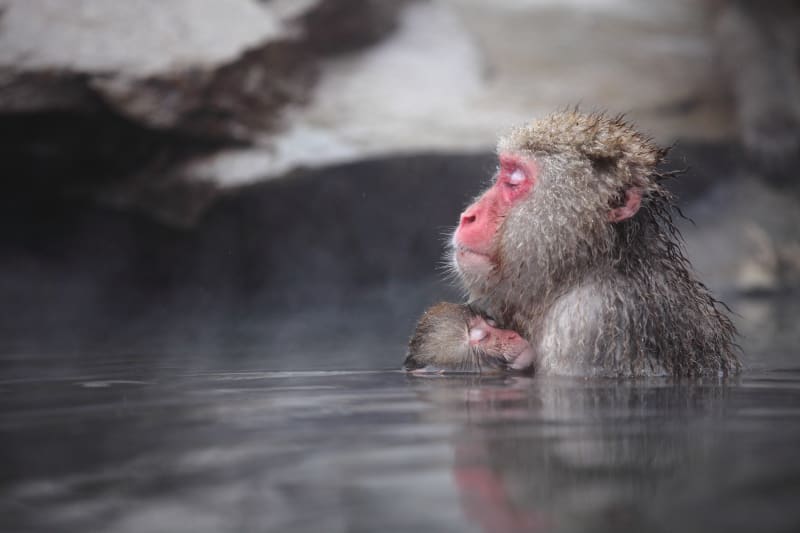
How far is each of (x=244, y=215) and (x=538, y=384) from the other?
5454 millimetres

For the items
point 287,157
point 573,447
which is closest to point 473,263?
point 573,447

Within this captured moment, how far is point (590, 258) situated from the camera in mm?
3447

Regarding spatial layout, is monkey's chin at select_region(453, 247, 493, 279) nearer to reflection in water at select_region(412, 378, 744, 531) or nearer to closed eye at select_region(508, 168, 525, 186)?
closed eye at select_region(508, 168, 525, 186)

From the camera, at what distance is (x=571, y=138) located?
352 cm

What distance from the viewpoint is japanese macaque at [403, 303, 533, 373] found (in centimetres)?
A: 364

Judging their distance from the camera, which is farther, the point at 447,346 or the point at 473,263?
the point at 447,346

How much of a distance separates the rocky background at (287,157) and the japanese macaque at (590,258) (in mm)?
1817

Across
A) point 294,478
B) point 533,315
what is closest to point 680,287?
point 533,315

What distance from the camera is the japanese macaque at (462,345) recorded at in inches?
143

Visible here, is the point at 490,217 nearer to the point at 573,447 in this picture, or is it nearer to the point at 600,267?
the point at 600,267

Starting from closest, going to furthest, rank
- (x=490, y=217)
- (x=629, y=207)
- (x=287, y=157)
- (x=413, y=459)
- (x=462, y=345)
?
(x=413, y=459) → (x=629, y=207) → (x=490, y=217) → (x=462, y=345) → (x=287, y=157)

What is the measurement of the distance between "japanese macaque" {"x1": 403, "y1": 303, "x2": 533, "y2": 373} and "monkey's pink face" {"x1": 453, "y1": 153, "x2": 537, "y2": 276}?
0.74 feet

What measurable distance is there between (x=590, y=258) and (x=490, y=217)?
1.27 ft

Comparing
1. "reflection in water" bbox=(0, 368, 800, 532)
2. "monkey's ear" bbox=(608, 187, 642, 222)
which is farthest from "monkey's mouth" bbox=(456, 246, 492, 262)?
"reflection in water" bbox=(0, 368, 800, 532)
